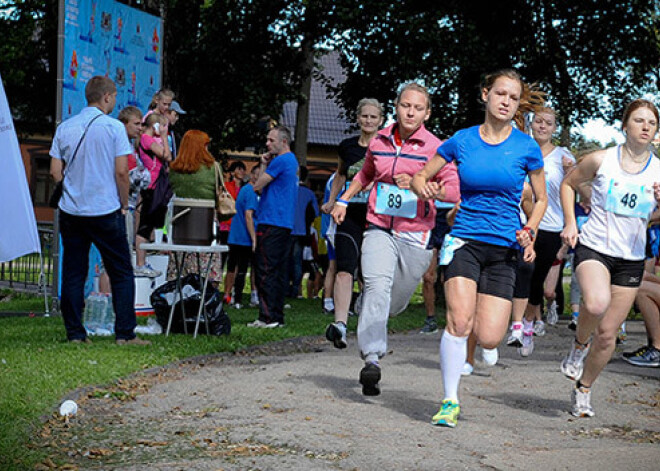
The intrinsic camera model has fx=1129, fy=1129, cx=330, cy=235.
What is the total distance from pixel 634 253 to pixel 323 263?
1276 centimetres

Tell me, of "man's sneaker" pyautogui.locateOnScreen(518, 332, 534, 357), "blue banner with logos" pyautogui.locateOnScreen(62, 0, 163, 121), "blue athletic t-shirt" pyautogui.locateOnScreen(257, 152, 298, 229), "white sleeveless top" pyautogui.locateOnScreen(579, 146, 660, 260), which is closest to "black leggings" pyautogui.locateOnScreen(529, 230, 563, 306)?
"man's sneaker" pyautogui.locateOnScreen(518, 332, 534, 357)

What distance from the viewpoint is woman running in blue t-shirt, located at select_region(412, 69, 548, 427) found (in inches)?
266

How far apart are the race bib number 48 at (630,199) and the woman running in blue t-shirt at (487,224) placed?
59 cm

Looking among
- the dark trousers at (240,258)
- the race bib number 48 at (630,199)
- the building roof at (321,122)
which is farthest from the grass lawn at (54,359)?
the building roof at (321,122)

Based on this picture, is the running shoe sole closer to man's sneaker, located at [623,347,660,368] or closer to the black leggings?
man's sneaker, located at [623,347,660,368]

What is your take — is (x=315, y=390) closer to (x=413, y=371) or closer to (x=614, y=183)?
(x=413, y=371)

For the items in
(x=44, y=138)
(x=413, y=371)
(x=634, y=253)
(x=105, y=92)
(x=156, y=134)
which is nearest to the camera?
(x=634, y=253)

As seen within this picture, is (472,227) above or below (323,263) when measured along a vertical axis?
above

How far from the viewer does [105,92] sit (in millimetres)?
9953

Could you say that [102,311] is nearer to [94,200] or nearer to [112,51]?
[94,200]

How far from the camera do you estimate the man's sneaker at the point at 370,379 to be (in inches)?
290

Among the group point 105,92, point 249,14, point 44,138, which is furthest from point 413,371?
point 44,138

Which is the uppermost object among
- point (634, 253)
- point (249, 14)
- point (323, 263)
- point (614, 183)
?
point (249, 14)

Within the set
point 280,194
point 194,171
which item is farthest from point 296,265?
point 194,171
